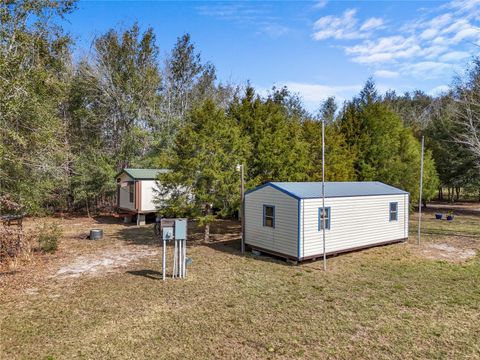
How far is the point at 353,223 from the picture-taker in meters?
12.3

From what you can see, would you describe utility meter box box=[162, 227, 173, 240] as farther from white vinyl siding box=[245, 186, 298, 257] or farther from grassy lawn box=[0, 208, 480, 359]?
white vinyl siding box=[245, 186, 298, 257]

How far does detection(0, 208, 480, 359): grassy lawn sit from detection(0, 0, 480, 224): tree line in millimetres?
3407

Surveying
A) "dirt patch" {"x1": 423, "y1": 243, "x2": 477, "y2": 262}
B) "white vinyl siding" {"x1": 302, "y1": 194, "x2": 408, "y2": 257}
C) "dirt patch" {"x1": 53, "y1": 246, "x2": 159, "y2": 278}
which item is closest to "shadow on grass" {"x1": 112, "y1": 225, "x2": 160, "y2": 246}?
"dirt patch" {"x1": 53, "y1": 246, "x2": 159, "y2": 278}

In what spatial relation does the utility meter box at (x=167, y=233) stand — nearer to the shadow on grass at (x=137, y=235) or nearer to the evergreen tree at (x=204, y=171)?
the evergreen tree at (x=204, y=171)

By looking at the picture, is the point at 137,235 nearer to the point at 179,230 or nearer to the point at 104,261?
the point at 104,261

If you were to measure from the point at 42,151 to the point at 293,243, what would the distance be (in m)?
9.30

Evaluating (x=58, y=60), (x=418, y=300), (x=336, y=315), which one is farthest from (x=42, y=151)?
(x=418, y=300)

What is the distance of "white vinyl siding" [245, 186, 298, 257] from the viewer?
10977 millimetres

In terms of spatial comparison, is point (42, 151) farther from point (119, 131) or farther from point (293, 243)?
point (119, 131)

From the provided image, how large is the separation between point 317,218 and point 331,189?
6.57ft

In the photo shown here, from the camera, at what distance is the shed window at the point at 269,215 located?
11804 millimetres

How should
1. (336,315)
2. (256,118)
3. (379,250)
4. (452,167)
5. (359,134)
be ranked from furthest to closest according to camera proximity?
(452,167)
(359,134)
(256,118)
(379,250)
(336,315)

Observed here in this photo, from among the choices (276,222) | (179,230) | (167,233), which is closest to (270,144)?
(276,222)

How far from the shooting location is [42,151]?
37.9ft
